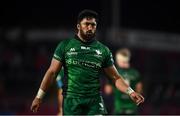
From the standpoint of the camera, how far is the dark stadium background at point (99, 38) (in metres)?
15.6

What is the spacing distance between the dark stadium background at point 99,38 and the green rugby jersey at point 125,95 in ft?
13.1

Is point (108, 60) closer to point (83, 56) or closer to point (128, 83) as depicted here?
point (83, 56)

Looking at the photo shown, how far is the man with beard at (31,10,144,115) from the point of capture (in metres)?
7.03

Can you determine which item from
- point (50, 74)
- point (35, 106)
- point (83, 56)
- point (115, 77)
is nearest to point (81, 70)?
point (83, 56)

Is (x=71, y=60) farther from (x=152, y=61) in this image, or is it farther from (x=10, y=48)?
(x=10, y=48)

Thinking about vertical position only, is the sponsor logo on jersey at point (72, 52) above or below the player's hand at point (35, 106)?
above

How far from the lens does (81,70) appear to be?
23.2 feet

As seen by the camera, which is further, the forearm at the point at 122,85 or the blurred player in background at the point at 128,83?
the blurred player in background at the point at 128,83

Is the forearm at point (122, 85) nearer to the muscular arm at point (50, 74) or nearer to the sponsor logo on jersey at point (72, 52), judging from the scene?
the sponsor logo on jersey at point (72, 52)

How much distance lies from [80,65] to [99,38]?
11766 mm

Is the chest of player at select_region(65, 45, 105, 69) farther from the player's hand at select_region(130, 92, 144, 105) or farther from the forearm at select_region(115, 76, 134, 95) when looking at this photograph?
the player's hand at select_region(130, 92, 144, 105)

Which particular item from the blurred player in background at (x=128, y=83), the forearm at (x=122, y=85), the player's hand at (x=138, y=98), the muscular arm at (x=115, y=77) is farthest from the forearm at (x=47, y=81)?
the blurred player in background at (x=128, y=83)

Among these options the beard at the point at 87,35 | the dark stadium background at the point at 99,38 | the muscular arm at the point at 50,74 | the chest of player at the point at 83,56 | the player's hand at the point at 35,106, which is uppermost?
the beard at the point at 87,35

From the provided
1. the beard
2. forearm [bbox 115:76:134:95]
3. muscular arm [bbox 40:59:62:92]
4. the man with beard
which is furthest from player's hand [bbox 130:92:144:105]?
muscular arm [bbox 40:59:62:92]
